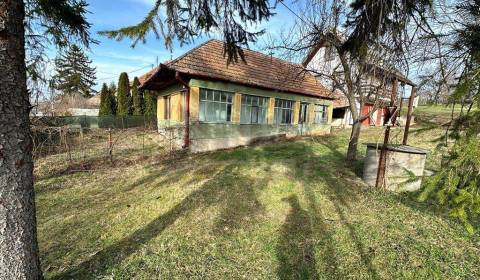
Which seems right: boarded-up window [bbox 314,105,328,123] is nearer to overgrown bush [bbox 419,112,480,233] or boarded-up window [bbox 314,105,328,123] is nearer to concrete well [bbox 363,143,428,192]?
concrete well [bbox 363,143,428,192]

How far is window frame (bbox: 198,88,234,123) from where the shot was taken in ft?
36.2

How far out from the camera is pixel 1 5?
6.37ft

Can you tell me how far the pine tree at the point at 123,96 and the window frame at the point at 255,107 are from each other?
14.0 m

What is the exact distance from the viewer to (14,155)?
6.95 feet

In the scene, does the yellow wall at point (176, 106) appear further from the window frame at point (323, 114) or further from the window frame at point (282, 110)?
the window frame at point (323, 114)

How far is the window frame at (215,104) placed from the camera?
434 inches

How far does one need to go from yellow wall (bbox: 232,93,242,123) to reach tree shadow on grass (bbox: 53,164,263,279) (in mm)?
4901

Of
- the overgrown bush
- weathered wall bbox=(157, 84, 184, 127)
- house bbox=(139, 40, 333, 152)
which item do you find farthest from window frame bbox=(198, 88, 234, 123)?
the overgrown bush

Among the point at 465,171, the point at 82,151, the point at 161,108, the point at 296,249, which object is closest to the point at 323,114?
the point at 161,108

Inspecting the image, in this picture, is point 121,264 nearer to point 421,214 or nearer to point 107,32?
point 107,32

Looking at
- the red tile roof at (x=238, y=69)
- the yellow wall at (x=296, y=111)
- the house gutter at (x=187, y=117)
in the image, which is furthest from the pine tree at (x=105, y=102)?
the yellow wall at (x=296, y=111)

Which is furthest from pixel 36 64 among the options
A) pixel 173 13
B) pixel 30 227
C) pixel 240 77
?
pixel 240 77

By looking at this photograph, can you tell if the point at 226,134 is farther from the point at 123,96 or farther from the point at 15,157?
the point at 123,96

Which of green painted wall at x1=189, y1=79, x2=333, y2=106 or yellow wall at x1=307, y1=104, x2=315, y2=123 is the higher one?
green painted wall at x1=189, y1=79, x2=333, y2=106
